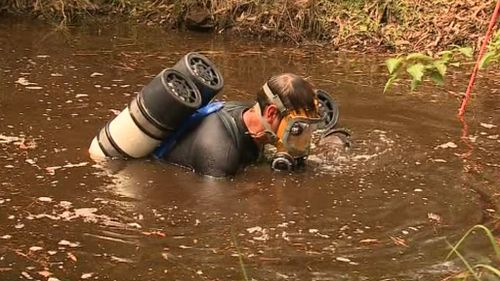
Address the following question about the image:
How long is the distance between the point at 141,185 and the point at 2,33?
5204 mm

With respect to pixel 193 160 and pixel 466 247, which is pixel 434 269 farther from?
pixel 193 160

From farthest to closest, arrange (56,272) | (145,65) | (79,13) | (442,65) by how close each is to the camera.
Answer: (79,13) → (145,65) → (56,272) → (442,65)

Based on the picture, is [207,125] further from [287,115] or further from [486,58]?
[486,58]

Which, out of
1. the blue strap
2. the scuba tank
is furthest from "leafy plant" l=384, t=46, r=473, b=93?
the blue strap

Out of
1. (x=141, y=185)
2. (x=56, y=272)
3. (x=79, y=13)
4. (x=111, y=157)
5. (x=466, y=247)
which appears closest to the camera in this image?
(x=56, y=272)

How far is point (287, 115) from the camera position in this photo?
14.7 ft

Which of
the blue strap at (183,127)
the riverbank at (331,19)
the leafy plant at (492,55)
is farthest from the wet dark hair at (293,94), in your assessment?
the riverbank at (331,19)

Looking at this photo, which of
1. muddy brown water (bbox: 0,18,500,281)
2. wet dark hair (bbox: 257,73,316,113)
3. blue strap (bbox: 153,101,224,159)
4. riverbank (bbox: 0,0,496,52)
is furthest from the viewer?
riverbank (bbox: 0,0,496,52)

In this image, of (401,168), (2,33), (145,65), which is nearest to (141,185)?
(401,168)

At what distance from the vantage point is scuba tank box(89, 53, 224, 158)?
4.53 metres

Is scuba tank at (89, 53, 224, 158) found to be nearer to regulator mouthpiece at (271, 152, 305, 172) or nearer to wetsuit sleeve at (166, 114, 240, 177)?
wetsuit sleeve at (166, 114, 240, 177)

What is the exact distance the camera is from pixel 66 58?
774 centimetres

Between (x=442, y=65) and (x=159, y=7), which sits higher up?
(x=442, y=65)

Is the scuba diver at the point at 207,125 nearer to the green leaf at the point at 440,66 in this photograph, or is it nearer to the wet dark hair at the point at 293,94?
the wet dark hair at the point at 293,94
